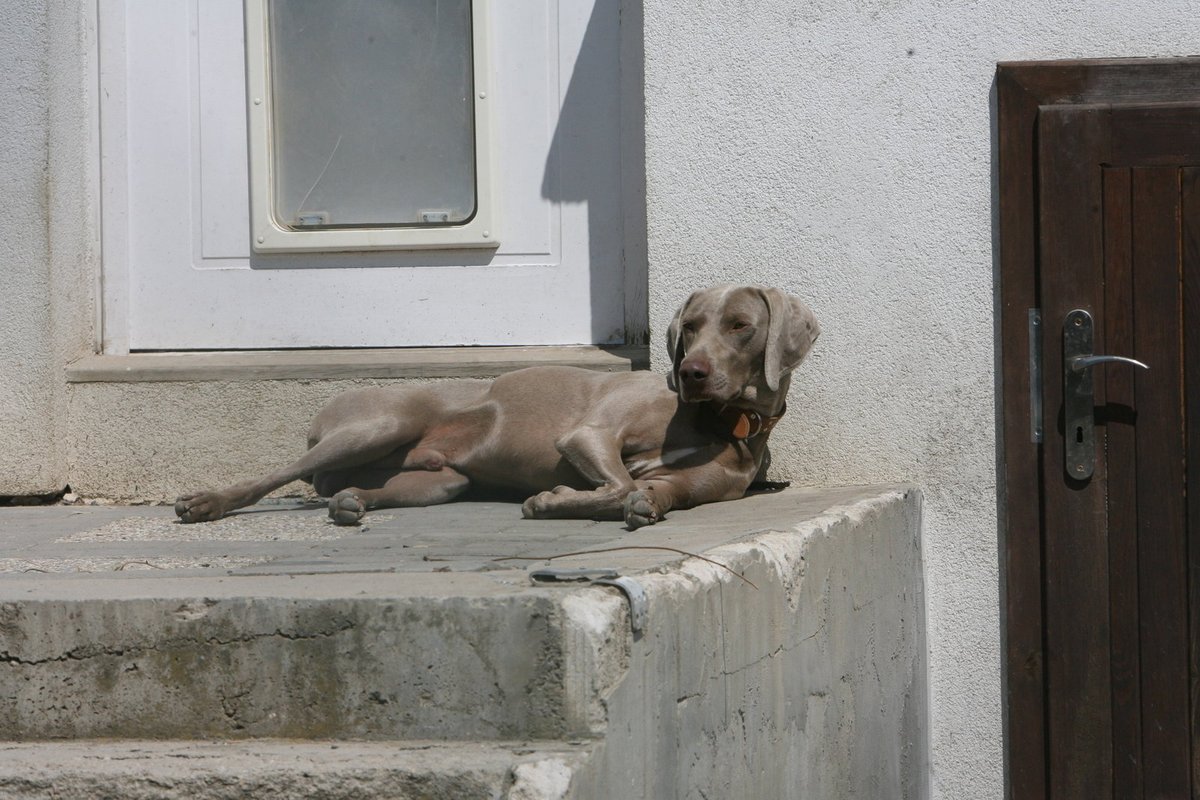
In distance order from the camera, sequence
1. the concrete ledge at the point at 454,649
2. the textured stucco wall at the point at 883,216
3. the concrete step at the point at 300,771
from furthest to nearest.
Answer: the textured stucco wall at the point at 883,216 → the concrete ledge at the point at 454,649 → the concrete step at the point at 300,771

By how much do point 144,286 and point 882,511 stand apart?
2.88 meters

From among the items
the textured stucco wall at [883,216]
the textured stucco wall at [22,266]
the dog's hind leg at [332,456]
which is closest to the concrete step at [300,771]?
the dog's hind leg at [332,456]

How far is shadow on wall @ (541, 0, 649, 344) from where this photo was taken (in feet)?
15.2

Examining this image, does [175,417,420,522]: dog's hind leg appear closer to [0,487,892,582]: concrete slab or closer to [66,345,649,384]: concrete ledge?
[0,487,892,582]: concrete slab

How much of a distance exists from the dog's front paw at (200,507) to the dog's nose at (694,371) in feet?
4.50

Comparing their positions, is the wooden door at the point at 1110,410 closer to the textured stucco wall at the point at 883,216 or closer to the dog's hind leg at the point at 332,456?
the textured stucco wall at the point at 883,216

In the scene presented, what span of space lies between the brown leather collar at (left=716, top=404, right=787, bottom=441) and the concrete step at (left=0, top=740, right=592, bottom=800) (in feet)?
6.63

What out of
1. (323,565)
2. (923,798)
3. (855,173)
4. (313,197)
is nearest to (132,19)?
(313,197)

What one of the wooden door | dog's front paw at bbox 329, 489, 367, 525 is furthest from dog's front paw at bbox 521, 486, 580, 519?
the wooden door

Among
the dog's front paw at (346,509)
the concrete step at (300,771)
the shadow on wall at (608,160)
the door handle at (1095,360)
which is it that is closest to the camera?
the concrete step at (300,771)

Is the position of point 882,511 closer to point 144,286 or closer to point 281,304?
point 281,304

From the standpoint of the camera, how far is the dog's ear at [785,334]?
3.76 m

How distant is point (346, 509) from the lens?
343 cm

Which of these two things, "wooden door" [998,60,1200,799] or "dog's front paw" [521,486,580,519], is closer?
"dog's front paw" [521,486,580,519]
